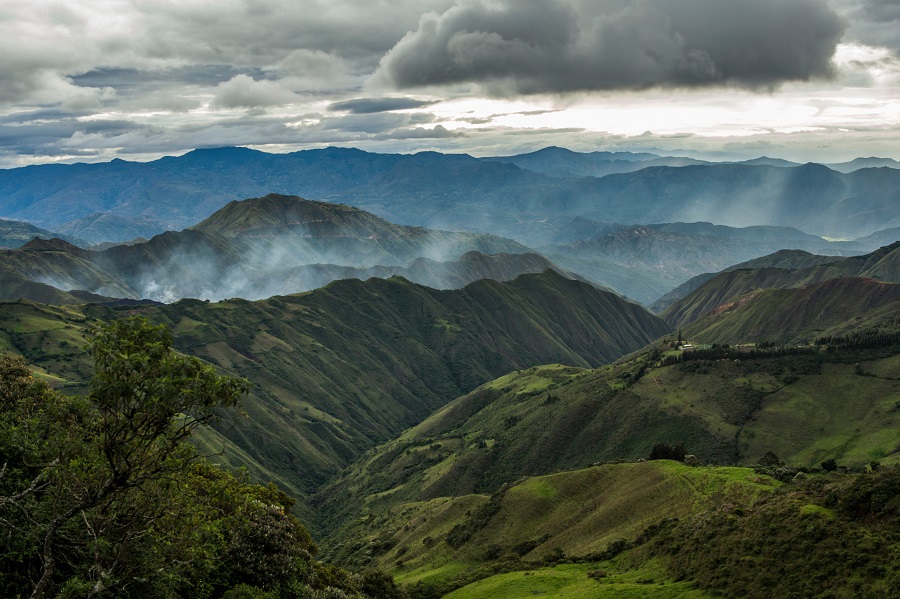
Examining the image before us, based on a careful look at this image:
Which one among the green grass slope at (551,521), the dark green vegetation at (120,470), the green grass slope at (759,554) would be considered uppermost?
the dark green vegetation at (120,470)

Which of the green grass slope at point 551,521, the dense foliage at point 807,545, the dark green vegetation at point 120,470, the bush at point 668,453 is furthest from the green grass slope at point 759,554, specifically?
the dark green vegetation at point 120,470

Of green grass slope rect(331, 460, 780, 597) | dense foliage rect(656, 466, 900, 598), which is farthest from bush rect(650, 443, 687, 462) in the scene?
dense foliage rect(656, 466, 900, 598)

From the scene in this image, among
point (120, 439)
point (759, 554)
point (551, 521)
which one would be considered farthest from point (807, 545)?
point (120, 439)

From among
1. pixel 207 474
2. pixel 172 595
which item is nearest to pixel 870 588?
pixel 172 595

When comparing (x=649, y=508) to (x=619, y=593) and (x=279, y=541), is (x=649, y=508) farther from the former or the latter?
(x=279, y=541)

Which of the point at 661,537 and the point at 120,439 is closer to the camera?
the point at 120,439

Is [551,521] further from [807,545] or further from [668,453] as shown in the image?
[807,545]

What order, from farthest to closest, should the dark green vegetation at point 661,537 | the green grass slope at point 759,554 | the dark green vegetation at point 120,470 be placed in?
the dark green vegetation at point 661,537, the green grass slope at point 759,554, the dark green vegetation at point 120,470

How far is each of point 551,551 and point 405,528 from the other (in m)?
61.3

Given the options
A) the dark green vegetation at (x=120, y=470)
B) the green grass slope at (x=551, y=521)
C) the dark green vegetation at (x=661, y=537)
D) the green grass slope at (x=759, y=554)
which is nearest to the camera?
the dark green vegetation at (x=120, y=470)

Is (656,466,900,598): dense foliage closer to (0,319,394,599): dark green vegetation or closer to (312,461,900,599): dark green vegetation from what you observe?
(312,461,900,599): dark green vegetation

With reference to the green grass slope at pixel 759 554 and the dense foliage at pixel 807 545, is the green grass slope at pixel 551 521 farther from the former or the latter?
the dense foliage at pixel 807 545

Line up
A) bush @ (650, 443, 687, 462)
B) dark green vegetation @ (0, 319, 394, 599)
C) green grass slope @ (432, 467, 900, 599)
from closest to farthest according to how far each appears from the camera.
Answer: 1. dark green vegetation @ (0, 319, 394, 599)
2. green grass slope @ (432, 467, 900, 599)
3. bush @ (650, 443, 687, 462)

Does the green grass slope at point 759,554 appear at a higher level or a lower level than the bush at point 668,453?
higher
